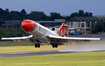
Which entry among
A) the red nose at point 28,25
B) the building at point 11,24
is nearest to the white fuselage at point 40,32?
the red nose at point 28,25

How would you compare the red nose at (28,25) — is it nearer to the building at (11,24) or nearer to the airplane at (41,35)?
the airplane at (41,35)

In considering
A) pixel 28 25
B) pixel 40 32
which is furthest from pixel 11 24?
pixel 28 25

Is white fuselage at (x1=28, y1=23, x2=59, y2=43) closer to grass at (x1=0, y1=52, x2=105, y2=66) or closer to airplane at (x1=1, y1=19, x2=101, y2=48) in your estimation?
airplane at (x1=1, y1=19, x2=101, y2=48)

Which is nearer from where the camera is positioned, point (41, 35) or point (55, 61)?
point (55, 61)

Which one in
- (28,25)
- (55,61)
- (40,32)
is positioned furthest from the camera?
(40,32)

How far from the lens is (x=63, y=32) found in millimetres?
65312

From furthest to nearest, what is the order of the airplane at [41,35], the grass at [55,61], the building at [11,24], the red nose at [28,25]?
1. the building at [11,24]
2. the airplane at [41,35]
3. the red nose at [28,25]
4. the grass at [55,61]

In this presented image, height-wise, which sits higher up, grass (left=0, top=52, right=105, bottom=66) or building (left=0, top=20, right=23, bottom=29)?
building (left=0, top=20, right=23, bottom=29)

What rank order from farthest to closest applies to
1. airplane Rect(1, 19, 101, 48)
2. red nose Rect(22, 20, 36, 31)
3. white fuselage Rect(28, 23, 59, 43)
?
white fuselage Rect(28, 23, 59, 43) < airplane Rect(1, 19, 101, 48) < red nose Rect(22, 20, 36, 31)

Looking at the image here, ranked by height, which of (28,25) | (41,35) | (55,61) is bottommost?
(55,61)

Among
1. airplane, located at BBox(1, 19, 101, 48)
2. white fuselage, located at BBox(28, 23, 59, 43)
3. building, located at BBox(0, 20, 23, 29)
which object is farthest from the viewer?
building, located at BBox(0, 20, 23, 29)

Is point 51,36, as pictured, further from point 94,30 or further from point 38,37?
point 94,30

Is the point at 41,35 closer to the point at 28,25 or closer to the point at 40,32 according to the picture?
the point at 40,32

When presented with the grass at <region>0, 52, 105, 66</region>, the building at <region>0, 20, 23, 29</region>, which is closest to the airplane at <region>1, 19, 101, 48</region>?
the grass at <region>0, 52, 105, 66</region>
